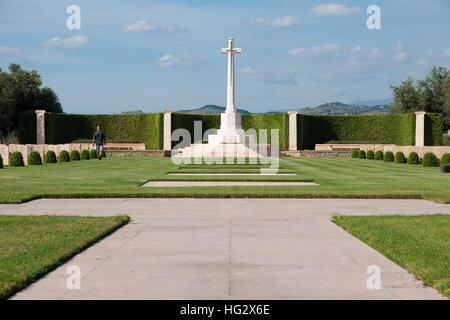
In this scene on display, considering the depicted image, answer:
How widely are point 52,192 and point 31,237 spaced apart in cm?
620

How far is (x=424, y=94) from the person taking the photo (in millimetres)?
55062

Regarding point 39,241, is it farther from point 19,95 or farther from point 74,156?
point 19,95

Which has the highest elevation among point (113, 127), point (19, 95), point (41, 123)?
point (19, 95)

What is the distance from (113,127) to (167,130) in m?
6.49

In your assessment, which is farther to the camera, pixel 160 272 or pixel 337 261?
pixel 337 261

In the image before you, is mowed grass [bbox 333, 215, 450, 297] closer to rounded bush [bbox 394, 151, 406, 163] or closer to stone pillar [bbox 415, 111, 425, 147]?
rounded bush [bbox 394, 151, 406, 163]

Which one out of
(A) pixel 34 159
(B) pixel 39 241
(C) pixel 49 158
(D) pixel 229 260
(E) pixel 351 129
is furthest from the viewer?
(E) pixel 351 129

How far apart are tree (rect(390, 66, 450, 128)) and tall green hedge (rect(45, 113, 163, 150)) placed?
2927 centimetres

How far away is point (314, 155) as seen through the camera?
41594 mm

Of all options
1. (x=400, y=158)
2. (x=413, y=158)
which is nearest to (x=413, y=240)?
(x=413, y=158)

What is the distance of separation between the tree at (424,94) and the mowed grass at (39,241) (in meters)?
52.7
